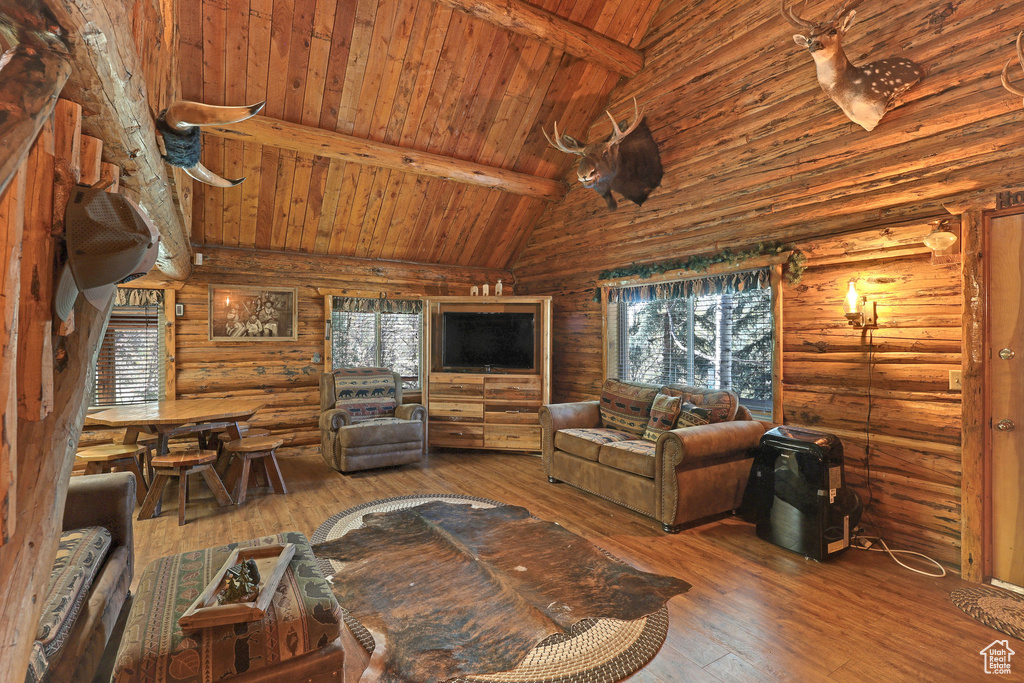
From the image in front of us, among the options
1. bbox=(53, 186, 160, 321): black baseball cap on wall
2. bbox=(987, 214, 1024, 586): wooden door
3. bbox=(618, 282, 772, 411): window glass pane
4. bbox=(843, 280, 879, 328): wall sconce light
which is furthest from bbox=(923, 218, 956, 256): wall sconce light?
bbox=(53, 186, 160, 321): black baseball cap on wall

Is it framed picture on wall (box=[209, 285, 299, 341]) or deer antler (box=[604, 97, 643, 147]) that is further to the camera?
framed picture on wall (box=[209, 285, 299, 341])

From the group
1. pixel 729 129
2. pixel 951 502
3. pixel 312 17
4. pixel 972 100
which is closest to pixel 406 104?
pixel 312 17

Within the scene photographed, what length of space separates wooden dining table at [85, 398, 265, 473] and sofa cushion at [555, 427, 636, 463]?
9.21ft

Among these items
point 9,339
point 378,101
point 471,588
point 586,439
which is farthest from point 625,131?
point 9,339

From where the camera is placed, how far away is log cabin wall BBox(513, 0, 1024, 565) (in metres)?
2.59

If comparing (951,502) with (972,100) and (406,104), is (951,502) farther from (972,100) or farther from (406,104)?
(406,104)

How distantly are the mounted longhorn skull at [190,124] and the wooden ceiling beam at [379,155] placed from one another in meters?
2.18

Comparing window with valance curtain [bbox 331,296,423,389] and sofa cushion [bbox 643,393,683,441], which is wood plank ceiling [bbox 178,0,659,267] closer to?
window with valance curtain [bbox 331,296,423,389]

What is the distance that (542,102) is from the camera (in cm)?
463

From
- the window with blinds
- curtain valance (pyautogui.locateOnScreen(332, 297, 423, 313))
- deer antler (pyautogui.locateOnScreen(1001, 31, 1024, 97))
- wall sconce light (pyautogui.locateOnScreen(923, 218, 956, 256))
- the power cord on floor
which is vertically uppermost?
deer antler (pyautogui.locateOnScreen(1001, 31, 1024, 97))

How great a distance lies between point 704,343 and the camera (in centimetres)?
460

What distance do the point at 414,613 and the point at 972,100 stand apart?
156 inches

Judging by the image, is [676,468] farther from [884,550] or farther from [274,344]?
[274,344]

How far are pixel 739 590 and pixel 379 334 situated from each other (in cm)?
488
